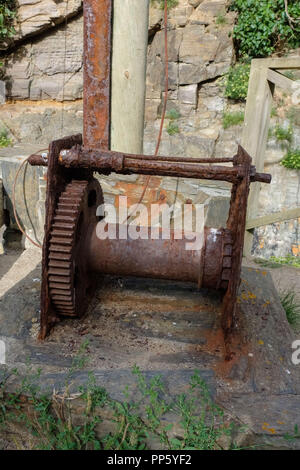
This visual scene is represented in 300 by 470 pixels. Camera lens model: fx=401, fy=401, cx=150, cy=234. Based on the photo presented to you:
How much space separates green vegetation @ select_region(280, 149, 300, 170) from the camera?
8984 mm

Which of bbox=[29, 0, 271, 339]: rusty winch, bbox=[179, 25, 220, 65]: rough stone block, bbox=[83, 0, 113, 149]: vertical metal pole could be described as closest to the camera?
bbox=[29, 0, 271, 339]: rusty winch

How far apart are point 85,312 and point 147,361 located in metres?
0.64

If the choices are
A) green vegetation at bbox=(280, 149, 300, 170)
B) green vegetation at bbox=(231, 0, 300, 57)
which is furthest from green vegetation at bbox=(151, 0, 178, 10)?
green vegetation at bbox=(280, 149, 300, 170)

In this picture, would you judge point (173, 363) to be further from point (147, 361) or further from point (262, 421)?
point (262, 421)

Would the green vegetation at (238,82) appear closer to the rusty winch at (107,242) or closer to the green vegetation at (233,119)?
the green vegetation at (233,119)

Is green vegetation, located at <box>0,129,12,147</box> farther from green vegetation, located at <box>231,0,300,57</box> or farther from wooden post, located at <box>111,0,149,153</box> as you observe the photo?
wooden post, located at <box>111,0,149,153</box>

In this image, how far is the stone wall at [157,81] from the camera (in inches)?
375

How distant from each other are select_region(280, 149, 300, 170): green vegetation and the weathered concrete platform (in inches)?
255

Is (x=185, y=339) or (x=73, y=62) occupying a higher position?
(x=73, y=62)

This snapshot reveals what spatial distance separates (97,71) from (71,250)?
5.40 ft

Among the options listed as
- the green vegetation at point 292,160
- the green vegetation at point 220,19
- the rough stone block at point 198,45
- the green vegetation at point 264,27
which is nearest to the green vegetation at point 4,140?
the rough stone block at point 198,45

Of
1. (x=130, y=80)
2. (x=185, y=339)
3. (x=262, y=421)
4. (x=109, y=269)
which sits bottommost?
(x=185, y=339)
